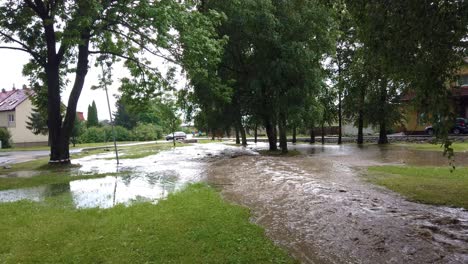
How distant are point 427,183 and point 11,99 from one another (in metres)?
64.0

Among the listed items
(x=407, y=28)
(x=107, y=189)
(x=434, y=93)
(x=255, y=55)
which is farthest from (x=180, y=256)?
(x=255, y=55)

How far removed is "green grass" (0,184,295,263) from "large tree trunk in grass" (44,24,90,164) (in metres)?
11.4

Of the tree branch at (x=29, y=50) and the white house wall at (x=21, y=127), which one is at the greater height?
the tree branch at (x=29, y=50)

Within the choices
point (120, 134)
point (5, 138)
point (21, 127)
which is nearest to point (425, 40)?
point (5, 138)

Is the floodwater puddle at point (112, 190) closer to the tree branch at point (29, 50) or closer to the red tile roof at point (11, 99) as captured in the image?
the tree branch at point (29, 50)

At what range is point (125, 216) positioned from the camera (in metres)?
7.54

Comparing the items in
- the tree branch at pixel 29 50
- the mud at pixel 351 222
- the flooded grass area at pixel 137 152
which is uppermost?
the tree branch at pixel 29 50

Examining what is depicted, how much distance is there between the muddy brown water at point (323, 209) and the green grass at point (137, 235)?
2.00 feet

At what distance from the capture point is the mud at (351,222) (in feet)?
18.1

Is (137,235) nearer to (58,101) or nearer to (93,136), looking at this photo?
(58,101)

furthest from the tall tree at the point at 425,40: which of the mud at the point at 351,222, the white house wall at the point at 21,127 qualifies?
the white house wall at the point at 21,127

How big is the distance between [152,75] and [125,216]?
1466cm

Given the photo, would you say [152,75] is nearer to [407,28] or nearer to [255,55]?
[255,55]

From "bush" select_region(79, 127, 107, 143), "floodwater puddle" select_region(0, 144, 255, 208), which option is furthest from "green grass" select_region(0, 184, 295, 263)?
"bush" select_region(79, 127, 107, 143)
